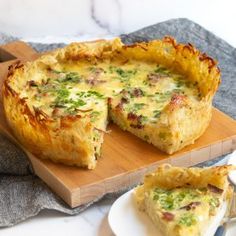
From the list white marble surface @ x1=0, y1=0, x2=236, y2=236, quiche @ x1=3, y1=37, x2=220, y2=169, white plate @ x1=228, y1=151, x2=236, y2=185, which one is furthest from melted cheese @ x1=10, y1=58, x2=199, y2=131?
white marble surface @ x1=0, y1=0, x2=236, y2=236

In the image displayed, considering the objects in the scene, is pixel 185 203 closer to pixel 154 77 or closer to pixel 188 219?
pixel 188 219

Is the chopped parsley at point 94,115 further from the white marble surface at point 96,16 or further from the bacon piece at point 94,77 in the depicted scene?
the white marble surface at point 96,16

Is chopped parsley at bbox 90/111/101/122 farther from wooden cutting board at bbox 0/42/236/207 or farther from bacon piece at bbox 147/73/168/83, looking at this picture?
bacon piece at bbox 147/73/168/83

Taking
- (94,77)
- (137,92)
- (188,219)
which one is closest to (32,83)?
(94,77)

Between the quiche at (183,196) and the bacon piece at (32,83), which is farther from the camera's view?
the bacon piece at (32,83)

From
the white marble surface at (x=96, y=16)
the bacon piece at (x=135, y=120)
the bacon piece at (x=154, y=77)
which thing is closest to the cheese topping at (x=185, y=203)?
the bacon piece at (x=135, y=120)
